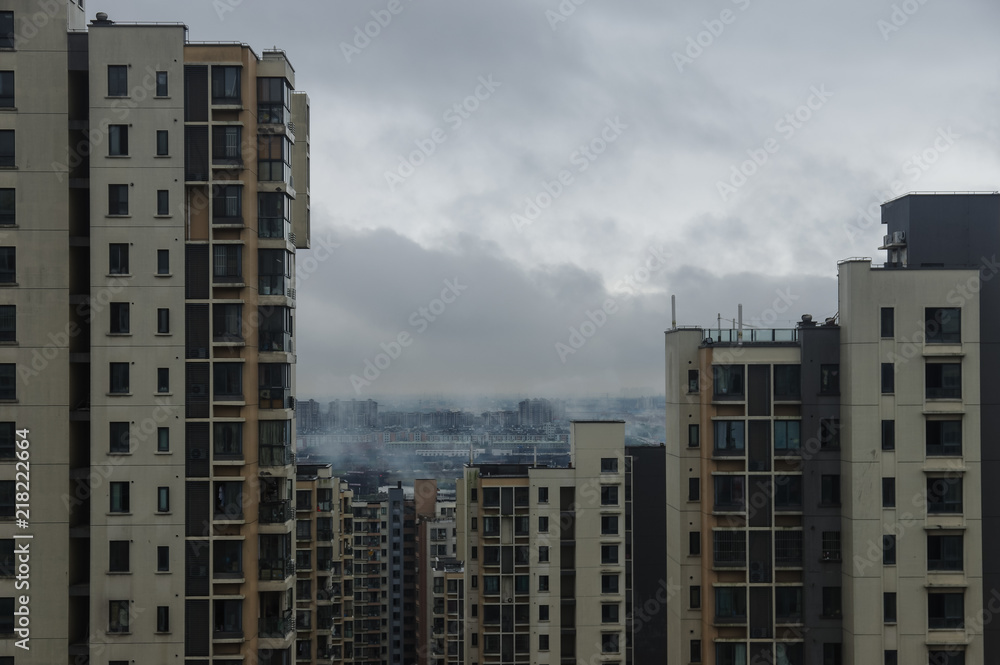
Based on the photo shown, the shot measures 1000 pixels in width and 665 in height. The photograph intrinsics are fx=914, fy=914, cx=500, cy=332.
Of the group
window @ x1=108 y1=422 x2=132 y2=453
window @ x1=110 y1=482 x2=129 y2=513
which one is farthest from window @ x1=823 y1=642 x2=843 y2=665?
window @ x1=108 y1=422 x2=132 y2=453

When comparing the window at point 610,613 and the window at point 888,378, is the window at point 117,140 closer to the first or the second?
the window at point 888,378

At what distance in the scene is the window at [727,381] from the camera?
3975cm

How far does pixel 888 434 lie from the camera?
37.5m

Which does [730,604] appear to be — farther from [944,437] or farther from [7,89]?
[7,89]

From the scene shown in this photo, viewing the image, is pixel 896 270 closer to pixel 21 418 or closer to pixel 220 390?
pixel 220 390

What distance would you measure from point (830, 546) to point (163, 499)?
89.1 feet

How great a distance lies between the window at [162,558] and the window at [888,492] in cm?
2843

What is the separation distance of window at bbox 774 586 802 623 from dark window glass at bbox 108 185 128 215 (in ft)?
101

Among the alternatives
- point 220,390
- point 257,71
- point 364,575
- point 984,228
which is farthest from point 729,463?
point 364,575

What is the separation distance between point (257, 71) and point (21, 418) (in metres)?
15.8

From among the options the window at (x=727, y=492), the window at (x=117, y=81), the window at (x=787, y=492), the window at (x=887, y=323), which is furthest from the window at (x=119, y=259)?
the window at (x=887, y=323)

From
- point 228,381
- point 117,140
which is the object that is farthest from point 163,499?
point 117,140

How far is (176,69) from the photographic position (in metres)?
34.2

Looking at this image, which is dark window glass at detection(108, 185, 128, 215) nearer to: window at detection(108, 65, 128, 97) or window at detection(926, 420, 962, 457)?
window at detection(108, 65, 128, 97)
